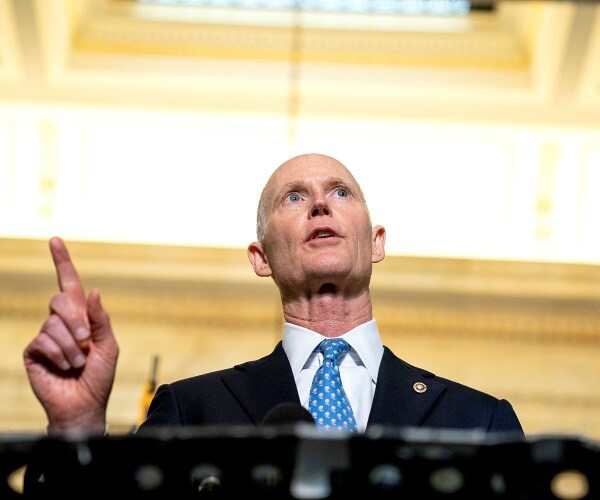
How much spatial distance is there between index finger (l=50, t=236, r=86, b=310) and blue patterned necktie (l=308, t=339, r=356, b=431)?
1.83 ft

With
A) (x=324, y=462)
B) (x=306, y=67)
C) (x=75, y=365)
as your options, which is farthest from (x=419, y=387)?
(x=306, y=67)

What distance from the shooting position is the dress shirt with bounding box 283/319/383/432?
240 centimetres

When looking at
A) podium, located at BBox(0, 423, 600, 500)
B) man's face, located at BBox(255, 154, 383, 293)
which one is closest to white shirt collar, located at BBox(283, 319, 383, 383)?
man's face, located at BBox(255, 154, 383, 293)

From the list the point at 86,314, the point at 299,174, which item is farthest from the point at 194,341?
the point at 86,314

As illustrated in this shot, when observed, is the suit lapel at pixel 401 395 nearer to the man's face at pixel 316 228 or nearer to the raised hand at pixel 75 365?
the man's face at pixel 316 228

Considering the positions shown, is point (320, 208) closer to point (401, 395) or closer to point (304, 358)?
point (304, 358)

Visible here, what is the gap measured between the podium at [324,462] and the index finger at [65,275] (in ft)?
2.37

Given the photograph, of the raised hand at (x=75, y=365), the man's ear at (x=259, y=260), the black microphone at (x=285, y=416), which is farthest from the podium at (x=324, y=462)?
the man's ear at (x=259, y=260)

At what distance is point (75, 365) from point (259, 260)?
38.5 inches

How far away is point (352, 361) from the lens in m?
2.49

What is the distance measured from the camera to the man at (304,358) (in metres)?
1.90

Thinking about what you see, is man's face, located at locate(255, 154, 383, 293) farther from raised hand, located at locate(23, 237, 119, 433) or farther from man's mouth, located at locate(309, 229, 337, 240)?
raised hand, located at locate(23, 237, 119, 433)

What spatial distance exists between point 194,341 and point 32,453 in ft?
19.9

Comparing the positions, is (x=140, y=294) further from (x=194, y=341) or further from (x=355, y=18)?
(x=355, y=18)
